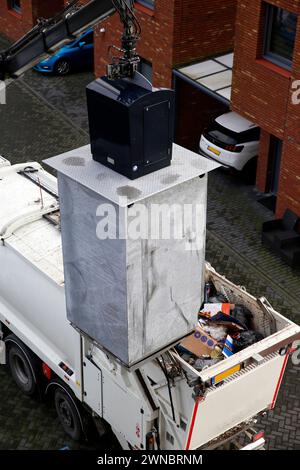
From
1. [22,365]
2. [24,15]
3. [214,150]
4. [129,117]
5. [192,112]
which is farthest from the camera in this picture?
[24,15]

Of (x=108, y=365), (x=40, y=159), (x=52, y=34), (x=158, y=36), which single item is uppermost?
(x=52, y=34)

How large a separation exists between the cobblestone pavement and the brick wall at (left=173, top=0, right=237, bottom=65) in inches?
126

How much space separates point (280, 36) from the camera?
16312 millimetres

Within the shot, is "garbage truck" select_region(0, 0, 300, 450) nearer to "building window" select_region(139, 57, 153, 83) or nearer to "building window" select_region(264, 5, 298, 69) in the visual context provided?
"building window" select_region(264, 5, 298, 69)

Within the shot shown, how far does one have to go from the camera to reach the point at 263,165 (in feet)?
60.1

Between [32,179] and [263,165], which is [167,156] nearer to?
[32,179]

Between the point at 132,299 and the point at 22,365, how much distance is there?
485 centimetres

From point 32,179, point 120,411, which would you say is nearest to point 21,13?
point 32,179

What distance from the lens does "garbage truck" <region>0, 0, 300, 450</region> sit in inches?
322

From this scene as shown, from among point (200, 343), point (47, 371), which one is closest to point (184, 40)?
point (47, 371)

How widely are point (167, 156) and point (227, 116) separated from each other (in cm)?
1125

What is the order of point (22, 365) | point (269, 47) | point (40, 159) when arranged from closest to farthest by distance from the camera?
point (22, 365), point (269, 47), point (40, 159)

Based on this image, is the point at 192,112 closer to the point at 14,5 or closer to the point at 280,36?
the point at 280,36

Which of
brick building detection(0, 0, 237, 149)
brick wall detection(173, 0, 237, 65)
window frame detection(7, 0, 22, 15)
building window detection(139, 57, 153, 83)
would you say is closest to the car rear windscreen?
brick building detection(0, 0, 237, 149)
